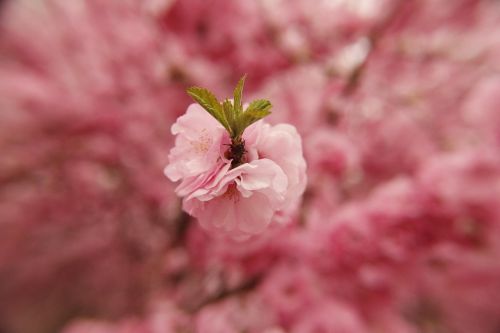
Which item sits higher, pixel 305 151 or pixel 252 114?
pixel 305 151

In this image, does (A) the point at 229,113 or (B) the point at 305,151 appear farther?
(B) the point at 305,151

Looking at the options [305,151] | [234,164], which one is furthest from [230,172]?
[305,151]

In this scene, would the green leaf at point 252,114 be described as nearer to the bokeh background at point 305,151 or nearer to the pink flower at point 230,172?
the pink flower at point 230,172

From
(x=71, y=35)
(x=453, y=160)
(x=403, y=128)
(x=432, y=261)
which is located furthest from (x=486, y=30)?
(x=71, y=35)

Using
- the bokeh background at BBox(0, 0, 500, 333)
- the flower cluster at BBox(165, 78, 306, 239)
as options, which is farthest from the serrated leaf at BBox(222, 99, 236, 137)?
the bokeh background at BBox(0, 0, 500, 333)

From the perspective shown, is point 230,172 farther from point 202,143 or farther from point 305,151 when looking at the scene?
point 305,151

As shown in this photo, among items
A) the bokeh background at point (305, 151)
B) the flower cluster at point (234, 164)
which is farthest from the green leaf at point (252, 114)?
the bokeh background at point (305, 151)

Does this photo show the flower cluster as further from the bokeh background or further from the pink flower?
the bokeh background

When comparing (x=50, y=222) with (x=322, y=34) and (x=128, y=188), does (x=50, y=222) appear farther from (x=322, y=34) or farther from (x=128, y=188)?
(x=322, y=34)
